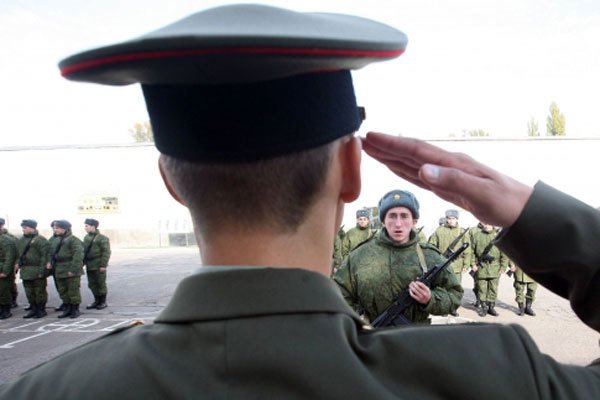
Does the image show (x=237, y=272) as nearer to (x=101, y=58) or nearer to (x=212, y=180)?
(x=212, y=180)

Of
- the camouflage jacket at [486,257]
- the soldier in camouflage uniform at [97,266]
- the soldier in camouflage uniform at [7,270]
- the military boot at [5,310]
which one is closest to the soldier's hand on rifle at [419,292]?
the camouflage jacket at [486,257]

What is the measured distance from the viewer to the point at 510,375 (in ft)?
2.38

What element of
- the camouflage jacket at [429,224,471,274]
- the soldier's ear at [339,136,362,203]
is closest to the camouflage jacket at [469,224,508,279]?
the camouflage jacket at [429,224,471,274]

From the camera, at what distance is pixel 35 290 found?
920cm

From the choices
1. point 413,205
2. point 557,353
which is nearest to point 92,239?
point 413,205

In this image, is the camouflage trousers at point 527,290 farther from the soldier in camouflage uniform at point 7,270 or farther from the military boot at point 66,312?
the soldier in camouflage uniform at point 7,270

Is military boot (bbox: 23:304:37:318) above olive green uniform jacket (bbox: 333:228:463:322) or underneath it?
underneath

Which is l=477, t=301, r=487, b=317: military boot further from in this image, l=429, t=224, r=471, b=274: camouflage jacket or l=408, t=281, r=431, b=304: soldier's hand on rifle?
l=408, t=281, r=431, b=304: soldier's hand on rifle

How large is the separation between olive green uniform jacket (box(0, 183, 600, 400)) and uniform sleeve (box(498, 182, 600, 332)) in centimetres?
15

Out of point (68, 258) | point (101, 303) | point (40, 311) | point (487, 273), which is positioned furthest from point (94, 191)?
point (487, 273)

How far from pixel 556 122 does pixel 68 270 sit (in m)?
49.7

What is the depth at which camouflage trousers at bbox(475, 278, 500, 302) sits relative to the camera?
8500 mm

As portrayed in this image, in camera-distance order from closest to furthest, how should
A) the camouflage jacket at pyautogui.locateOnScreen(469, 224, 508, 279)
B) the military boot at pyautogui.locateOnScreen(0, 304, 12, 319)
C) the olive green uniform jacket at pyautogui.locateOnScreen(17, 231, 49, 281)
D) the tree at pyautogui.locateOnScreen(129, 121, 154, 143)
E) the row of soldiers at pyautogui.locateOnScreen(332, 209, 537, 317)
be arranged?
the row of soldiers at pyautogui.locateOnScreen(332, 209, 537, 317) → the camouflage jacket at pyautogui.locateOnScreen(469, 224, 508, 279) → the olive green uniform jacket at pyautogui.locateOnScreen(17, 231, 49, 281) → the military boot at pyautogui.locateOnScreen(0, 304, 12, 319) → the tree at pyautogui.locateOnScreen(129, 121, 154, 143)

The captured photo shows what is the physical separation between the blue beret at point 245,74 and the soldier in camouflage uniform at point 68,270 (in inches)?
362
